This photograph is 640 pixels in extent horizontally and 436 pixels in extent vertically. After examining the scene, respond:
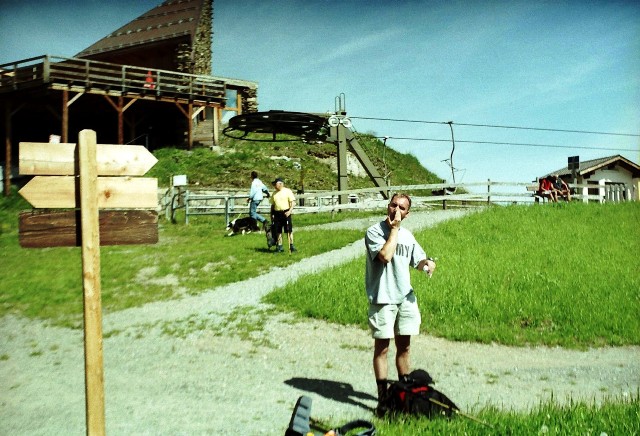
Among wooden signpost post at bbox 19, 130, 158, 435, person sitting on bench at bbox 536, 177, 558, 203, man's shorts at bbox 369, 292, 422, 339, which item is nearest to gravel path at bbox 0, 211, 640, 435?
man's shorts at bbox 369, 292, 422, 339

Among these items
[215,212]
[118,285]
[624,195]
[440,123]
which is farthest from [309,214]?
[624,195]

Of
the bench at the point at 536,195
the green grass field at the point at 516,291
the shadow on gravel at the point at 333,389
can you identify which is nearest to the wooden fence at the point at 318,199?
the bench at the point at 536,195

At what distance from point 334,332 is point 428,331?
145cm

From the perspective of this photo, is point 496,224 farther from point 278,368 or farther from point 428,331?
point 278,368

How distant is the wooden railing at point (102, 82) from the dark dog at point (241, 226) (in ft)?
40.4

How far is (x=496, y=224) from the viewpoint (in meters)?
18.5

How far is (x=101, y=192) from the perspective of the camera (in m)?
4.07

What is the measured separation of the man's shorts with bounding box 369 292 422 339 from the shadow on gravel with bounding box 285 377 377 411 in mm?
876

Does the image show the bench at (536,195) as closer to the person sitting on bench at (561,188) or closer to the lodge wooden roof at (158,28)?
the person sitting on bench at (561,188)

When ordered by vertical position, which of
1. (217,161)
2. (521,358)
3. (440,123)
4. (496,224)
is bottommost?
(521,358)

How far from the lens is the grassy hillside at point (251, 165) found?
28.6 metres

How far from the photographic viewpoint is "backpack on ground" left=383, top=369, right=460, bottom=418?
4.93m

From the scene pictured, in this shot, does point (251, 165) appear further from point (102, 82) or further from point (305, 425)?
point (305, 425)

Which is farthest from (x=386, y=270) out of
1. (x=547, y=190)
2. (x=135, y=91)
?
(x=135, y=91)
